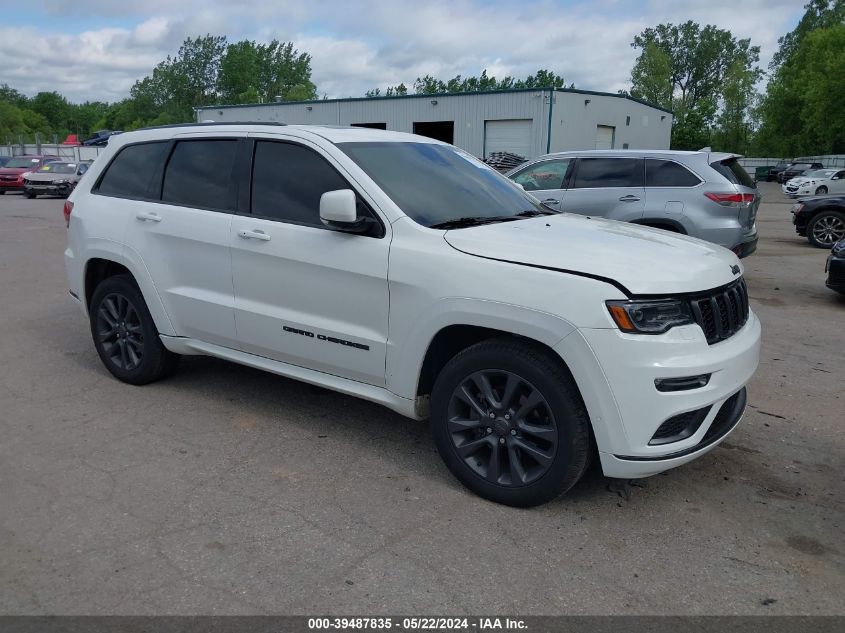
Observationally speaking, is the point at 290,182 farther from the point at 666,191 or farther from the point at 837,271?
the point at 837,271

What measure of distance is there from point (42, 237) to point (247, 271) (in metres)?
12.3

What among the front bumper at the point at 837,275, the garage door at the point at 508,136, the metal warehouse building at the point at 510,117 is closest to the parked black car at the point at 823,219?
the front bumper at the point at 837,275

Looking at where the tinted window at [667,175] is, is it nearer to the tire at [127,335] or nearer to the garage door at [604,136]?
the tire at [127,335]

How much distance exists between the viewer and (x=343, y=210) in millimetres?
3781

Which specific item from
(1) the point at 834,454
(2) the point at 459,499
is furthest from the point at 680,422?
(1) the point at 834,454

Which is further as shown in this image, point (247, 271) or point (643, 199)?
point (643, 199)

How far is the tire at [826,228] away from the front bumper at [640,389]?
506 inches

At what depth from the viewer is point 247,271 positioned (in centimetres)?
446

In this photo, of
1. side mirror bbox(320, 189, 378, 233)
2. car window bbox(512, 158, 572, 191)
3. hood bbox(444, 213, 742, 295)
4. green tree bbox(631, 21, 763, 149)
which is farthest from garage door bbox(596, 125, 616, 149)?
green tree bbox(631, 21, 763, 149)

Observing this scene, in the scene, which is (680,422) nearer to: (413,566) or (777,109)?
(413,566)

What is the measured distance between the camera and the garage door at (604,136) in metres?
31.9

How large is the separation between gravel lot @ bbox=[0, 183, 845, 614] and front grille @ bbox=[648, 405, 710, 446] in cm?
47

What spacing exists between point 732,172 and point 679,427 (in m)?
7.01

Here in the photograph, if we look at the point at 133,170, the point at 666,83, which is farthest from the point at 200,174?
the point at 666,83
